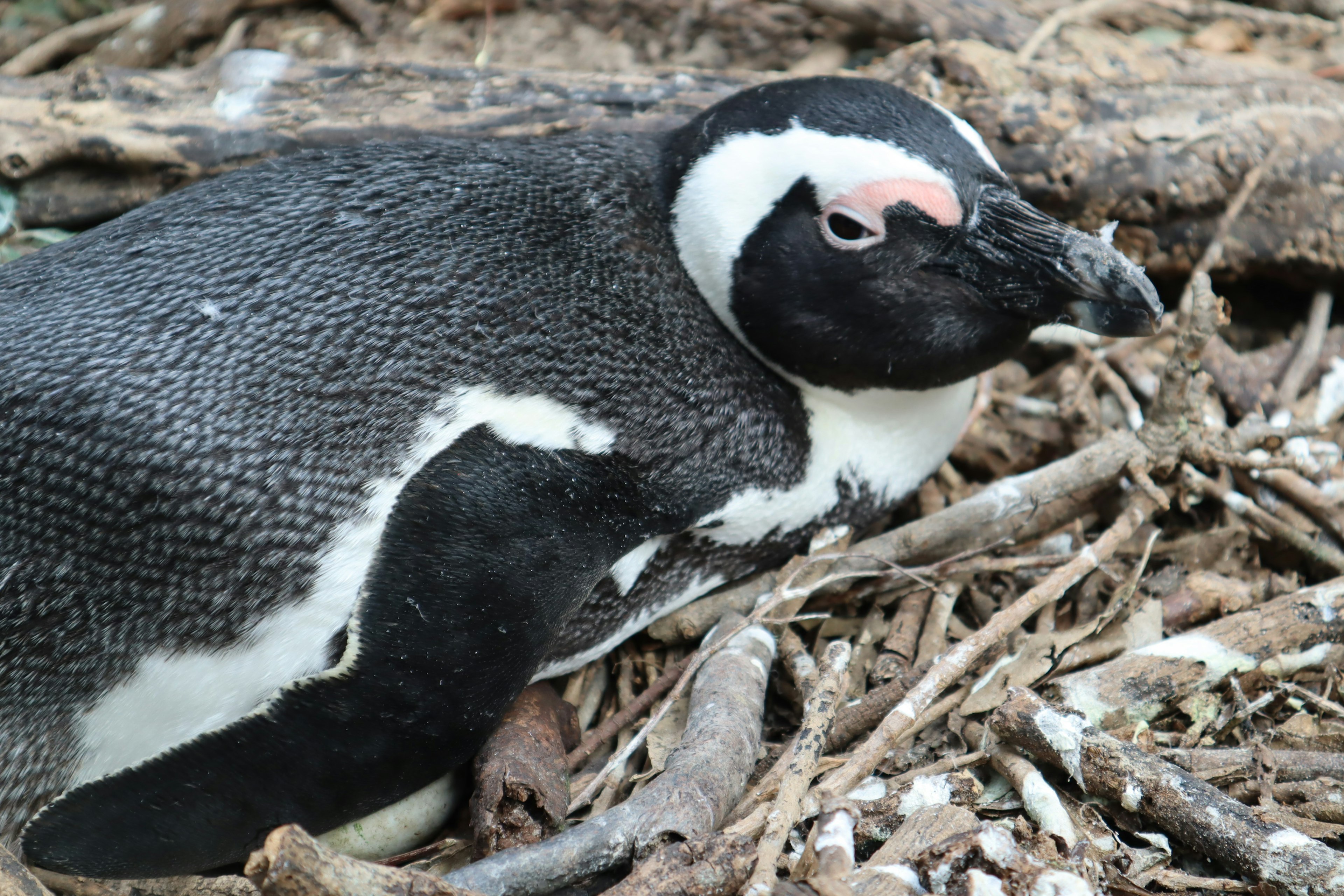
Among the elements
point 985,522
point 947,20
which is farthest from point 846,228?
point 947,20

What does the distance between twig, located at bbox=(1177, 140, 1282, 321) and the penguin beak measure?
2.65 ft

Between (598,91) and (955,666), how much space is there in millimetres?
1607

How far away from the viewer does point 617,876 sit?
1643 millimetres

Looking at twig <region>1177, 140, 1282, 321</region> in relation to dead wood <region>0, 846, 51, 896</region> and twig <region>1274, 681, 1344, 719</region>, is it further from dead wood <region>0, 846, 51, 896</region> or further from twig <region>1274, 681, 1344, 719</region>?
dead wood <region>0, 846, 51, 896</region>

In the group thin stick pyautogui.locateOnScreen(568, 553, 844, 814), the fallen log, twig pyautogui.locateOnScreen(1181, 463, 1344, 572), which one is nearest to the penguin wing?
thin stick pyautogui.locateOnScreen(568, 553, 844, 814)

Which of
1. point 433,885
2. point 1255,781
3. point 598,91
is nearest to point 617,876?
point 433,885

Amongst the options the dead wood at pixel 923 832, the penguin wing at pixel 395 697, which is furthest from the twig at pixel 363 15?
the dead wood at pixel 923 832

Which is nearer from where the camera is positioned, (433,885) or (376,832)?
(433,885)

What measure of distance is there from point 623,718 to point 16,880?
0.97 m

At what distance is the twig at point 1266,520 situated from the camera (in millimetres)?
2289

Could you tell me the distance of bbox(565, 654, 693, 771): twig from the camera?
201 centimetres

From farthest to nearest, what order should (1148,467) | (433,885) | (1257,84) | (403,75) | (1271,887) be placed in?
(1257,84) < (403,75) < (1148,467) < (1271,887) < (433,885)

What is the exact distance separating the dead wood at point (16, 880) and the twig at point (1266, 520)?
222 cm

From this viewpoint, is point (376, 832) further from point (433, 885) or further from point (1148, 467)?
point (1148, 467)
